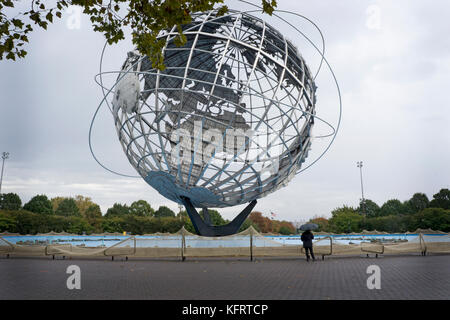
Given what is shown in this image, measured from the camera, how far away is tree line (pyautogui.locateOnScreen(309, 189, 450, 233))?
4712 cm

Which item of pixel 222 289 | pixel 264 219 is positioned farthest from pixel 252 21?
pixel 264 219

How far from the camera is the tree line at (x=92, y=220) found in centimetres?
4938

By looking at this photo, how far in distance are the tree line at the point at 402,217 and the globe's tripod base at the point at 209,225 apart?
4004 centimetres

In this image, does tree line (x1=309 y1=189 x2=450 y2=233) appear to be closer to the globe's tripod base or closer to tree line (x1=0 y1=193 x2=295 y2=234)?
tree line (x1=0 y1=193 x2=295 y2=234)

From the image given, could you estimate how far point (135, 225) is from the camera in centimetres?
5609

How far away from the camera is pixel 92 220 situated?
66000 mm

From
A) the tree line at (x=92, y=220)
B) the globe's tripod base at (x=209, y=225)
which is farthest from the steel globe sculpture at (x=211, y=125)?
the tree line at (x=92, y=220)

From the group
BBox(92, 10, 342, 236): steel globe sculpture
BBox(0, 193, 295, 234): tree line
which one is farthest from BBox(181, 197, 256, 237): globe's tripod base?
BBox(0, 193, 295, 234): tree line

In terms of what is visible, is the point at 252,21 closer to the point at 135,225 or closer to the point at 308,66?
the point at 308,66

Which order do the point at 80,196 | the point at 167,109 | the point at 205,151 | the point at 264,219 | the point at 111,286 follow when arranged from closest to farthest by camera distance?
the point at 111,286, the point at 167,109, the point at 205,151, the point at 264,219, the point at 80,196

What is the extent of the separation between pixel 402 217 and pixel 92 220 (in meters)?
55.4

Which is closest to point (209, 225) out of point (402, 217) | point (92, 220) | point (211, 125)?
point (211, 125)

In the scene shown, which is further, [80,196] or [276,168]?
[80,196]
